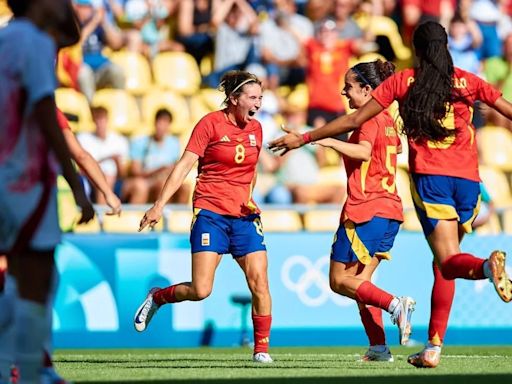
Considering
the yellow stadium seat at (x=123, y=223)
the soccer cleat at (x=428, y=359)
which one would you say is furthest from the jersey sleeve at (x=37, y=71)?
the yellow stadium seat at (x=123, y=223)

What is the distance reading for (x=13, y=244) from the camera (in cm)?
630

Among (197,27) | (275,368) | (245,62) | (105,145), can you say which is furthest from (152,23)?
(275,368)

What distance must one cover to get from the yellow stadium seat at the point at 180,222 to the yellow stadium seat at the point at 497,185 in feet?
15.2

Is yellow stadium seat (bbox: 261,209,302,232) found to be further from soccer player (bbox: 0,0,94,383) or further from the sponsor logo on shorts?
soccer player (bbox: 0,0,94,383)

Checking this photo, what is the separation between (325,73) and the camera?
19031 millimetres

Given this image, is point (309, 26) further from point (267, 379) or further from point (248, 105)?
point (267, 379)

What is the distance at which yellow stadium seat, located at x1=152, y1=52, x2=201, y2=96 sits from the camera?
1941 centimetres

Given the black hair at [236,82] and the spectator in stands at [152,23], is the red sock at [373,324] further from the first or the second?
the spectator in stands at [152,23]

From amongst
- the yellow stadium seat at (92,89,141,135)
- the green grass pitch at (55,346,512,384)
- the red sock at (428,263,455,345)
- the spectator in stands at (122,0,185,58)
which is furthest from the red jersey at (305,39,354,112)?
the red sock at (428,263,455,345)

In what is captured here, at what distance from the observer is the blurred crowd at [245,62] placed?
17.2 meters

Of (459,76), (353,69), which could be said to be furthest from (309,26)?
(459,76)

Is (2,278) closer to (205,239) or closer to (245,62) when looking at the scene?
(205,239)

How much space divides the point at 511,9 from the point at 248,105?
11.6 m

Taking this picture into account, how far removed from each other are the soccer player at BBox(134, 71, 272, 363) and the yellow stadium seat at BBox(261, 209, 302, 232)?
14.6 feet
